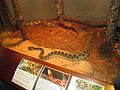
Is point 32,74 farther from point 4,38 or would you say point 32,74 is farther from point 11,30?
point 11,30

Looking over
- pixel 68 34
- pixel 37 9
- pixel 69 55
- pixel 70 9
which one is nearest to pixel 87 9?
pixel 70 9

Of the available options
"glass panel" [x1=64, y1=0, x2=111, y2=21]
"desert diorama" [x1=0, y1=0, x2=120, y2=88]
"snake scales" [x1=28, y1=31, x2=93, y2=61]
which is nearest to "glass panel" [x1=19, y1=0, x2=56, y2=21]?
A: "desert diorama" [x1=0, y1=0, x2=120, y2=88]

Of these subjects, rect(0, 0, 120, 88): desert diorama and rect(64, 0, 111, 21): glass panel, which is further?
rect(64, 0, 111, 21): glass panel

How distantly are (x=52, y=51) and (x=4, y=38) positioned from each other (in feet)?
4.42

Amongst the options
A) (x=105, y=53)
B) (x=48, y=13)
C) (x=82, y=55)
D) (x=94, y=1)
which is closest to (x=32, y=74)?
(x=82, y=55)

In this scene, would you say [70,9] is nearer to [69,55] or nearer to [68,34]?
[68,34]

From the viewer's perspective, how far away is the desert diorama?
2.66 metres

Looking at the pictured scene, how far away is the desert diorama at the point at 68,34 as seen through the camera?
8.71 feet

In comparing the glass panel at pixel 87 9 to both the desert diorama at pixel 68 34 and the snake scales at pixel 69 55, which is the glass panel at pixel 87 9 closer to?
the desert diorama at pixel 68 34

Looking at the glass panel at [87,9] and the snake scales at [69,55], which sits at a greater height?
the glass panel at [87,9]

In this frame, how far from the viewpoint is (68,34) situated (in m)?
3.54

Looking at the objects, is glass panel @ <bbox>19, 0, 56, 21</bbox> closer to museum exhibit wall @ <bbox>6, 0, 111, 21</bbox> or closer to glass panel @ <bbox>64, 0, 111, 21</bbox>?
museum exhibit wall @ <bbox>6, 0, 111, 21</bbox>

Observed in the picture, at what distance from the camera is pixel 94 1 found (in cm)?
348

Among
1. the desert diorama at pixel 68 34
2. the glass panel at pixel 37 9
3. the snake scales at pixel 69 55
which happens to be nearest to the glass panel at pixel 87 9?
the desert diorama at pixel 68 34
